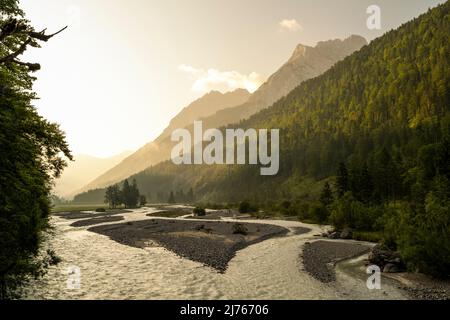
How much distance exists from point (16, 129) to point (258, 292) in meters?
18.6

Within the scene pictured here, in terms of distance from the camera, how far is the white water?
24.0 meters

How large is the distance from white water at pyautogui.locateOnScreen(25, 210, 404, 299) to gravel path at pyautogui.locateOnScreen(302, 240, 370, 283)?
943 millimetres

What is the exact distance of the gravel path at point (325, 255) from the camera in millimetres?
31150

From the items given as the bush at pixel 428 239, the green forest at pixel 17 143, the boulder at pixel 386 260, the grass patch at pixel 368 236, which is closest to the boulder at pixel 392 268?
the boulder at pixel 386 260

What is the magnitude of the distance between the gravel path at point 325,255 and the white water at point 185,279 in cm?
94

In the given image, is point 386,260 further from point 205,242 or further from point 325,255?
point 205,242

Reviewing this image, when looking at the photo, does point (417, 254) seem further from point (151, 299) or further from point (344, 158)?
point (344, 158)

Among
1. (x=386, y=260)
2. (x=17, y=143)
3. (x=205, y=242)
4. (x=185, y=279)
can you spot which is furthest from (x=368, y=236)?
(x=17, y=143)

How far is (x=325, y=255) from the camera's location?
4022cm

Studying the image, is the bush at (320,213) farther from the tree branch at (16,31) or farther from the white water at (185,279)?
the tree branch at (16,31)

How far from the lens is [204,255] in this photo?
129 ft

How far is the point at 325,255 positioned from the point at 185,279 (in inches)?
755

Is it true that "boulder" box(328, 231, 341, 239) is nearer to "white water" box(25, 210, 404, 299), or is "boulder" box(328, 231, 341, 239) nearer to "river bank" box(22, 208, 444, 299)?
"river bank" box(22, 208, 444, 299)
